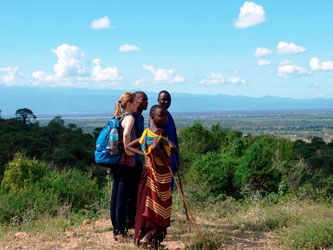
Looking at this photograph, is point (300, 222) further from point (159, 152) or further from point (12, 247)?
point (12, 247)

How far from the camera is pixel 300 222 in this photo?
5117 millimetres

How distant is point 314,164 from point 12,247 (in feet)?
61.6

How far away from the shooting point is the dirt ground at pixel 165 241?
14.4 feet

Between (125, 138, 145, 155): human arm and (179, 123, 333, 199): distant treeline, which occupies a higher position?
(125, 138, 145, 155): human arm

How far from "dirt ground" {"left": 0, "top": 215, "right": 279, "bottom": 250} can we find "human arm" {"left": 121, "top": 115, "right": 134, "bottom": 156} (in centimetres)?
115

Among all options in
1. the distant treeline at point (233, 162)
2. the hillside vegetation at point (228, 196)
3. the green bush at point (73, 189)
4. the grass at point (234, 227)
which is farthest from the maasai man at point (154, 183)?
the distant treeline at point (233, 162)

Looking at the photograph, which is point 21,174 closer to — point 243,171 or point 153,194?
point 243,171

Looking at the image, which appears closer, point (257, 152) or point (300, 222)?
point (300, 222)

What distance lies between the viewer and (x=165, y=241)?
4613mm

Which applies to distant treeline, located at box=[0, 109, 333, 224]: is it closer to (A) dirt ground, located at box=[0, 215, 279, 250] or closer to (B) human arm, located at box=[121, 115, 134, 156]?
(A) dirt ground, located at box=[0, 215, 279, 250]

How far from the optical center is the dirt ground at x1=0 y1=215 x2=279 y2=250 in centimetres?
438

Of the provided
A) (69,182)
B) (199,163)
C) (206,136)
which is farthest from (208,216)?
(206,136)

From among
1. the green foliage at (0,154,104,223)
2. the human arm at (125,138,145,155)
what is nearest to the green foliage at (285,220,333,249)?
the human arm at (125,138,145,155)

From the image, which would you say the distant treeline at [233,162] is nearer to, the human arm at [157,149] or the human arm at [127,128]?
the human arm at [127,128]
